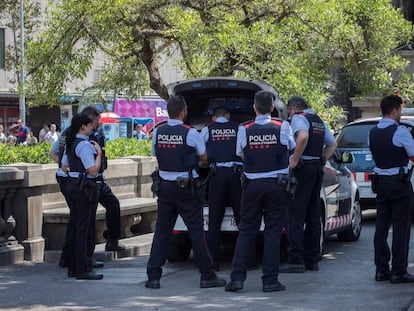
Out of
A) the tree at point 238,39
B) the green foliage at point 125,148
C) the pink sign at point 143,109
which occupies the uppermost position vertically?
the tree at point 238,39

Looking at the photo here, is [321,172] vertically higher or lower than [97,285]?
higher

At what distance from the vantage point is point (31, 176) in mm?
11359

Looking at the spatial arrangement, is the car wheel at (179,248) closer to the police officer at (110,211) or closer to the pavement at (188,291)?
the pavement at (188,291)

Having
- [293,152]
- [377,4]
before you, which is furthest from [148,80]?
[293,152]

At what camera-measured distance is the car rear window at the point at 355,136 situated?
1562 centimetres

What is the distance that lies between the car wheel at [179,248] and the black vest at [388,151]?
2.74 m

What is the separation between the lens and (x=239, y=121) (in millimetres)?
11867

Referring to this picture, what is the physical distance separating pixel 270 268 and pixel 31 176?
12.3 ft

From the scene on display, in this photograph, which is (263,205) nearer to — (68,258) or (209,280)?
(209,280)

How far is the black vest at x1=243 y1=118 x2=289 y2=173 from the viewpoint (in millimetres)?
9016

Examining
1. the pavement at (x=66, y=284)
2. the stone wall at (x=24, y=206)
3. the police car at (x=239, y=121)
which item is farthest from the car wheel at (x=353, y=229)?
the stone wall at (x=24, y=206)

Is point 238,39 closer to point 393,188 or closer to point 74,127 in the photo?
point 74,127

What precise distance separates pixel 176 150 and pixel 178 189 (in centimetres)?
39

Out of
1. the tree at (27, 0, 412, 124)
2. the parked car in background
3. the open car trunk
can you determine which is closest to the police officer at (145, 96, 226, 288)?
the open car trunk
